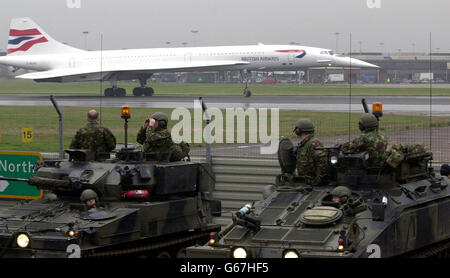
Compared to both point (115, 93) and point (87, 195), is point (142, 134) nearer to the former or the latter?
point (87, 195)

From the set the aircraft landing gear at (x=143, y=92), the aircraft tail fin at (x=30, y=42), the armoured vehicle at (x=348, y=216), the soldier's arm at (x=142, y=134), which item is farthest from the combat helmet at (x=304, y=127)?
the aircraft tail fin at (x=30, y=42)

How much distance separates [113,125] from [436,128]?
33.2ft

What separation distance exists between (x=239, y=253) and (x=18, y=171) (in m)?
8.34

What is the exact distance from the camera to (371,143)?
1123cm

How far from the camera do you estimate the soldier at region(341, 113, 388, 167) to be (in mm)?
11211

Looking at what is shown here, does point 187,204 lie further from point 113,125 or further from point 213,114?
point 213,114

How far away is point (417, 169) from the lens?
12.1 meters

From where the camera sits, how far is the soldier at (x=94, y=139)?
13609 millimetres

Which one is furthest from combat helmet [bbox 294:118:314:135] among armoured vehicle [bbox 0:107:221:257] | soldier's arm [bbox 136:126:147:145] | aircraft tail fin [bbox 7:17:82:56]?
A: aircraft tail fin [bbox 7:17:82:56]

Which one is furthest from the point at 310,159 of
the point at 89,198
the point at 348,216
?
the point at 89,198

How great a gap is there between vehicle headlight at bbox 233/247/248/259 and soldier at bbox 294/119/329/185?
2.23 meters

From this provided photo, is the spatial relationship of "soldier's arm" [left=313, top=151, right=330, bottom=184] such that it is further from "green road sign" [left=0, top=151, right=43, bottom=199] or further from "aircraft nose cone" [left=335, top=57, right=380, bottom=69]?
"aircraft nose cone" [left=335, top=57, right=380, bottom=69]
